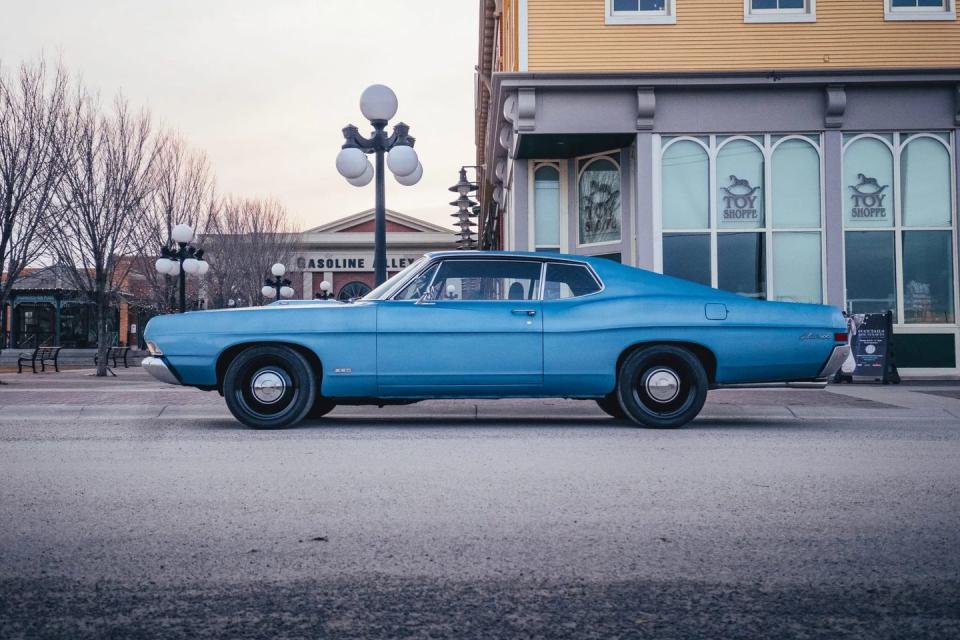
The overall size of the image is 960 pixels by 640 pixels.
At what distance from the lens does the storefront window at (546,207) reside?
57.0ft

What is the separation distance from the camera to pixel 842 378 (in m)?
14.7

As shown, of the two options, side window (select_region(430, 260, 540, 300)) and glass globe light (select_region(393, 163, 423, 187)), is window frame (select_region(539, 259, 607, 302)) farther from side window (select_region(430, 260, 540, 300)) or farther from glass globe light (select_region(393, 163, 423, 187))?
glass globe light (select_region(393, 163, 423, 187))

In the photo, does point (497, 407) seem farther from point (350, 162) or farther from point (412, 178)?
point (412, 178)

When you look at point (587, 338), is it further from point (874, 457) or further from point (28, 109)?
point (28, 109)

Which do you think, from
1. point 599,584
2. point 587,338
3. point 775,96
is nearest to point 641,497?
point 599,584

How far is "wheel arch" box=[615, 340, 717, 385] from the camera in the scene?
299 inches

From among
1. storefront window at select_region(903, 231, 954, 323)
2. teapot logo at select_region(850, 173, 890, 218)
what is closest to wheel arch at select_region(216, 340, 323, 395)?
teapot logo at select_region(850, 173, 890, 218)

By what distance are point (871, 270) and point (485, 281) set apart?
1044cm

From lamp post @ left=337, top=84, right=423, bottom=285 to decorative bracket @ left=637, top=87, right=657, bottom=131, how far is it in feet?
14.9

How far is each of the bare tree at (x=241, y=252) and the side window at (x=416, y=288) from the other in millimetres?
28804

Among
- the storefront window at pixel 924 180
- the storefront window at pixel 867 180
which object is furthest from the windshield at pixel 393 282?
the storefront window at pixel 924 180

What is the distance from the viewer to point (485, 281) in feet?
25.5

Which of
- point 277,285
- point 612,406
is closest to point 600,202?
point 612,406

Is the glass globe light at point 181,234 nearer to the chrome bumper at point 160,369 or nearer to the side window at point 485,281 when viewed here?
the chrome bumper at point 160,369
